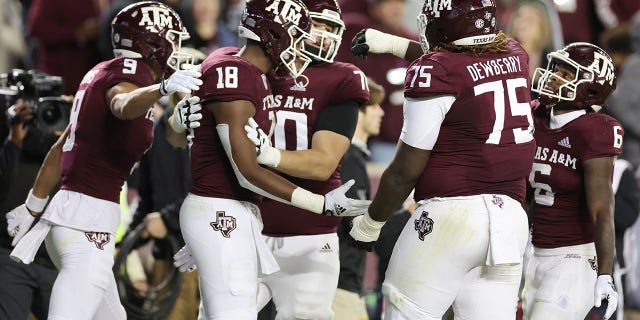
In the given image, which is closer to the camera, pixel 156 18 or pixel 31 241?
pixel 31 241

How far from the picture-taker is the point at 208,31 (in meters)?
9.77

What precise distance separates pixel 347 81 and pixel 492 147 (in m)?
1.10

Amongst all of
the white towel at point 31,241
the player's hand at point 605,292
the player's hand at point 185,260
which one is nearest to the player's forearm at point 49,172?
the white towel at point 31,241

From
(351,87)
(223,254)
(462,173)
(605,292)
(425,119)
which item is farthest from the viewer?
(351,87)

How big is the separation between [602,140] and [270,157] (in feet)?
5.41

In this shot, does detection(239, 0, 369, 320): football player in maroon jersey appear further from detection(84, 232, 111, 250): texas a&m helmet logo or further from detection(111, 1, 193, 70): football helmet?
detection(84, 232, 111, 250): texas a&m helmet logo

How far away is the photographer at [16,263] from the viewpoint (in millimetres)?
6582

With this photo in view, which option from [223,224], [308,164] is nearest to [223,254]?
[223,224]

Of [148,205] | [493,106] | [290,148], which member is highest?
[493,106]

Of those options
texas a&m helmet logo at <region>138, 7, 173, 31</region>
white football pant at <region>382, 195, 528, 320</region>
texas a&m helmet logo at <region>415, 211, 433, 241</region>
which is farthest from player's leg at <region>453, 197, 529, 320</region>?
texas a&m helmet logo at <region>138, 7, 173, 31</region>

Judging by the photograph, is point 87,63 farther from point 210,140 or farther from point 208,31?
point 210,140

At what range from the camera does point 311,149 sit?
5922 millimetres

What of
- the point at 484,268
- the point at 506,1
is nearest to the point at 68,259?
the point at 484,268

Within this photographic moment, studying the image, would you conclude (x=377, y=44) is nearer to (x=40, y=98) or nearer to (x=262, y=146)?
(x=262, y=146)
